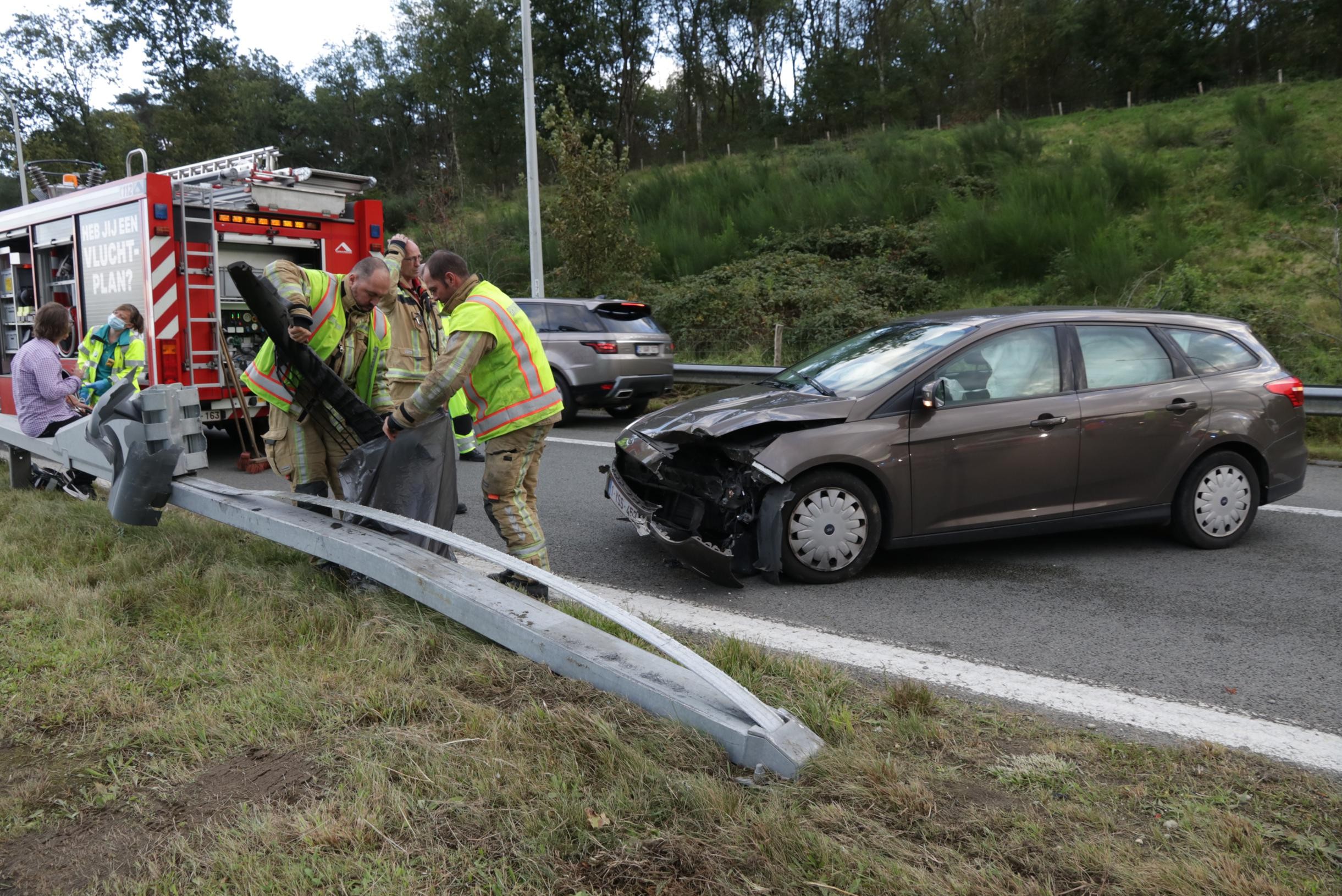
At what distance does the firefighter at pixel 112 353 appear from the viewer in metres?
8.43

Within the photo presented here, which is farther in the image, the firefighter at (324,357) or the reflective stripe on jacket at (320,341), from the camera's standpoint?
the reflective stripe on jacket at (320,341)

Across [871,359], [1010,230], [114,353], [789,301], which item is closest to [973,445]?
[871,359]

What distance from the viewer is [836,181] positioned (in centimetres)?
2512

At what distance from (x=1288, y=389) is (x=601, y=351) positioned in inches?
293

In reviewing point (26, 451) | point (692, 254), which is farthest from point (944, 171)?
A: point (26, 451)

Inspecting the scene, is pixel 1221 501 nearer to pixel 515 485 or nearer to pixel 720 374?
pixel 515 485

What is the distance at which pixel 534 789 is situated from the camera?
264cm

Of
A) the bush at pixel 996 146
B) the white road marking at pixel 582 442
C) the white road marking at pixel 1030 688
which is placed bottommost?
the white road marking at pixel 1030 688

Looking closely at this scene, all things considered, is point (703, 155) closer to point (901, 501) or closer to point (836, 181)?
point (836, 181)

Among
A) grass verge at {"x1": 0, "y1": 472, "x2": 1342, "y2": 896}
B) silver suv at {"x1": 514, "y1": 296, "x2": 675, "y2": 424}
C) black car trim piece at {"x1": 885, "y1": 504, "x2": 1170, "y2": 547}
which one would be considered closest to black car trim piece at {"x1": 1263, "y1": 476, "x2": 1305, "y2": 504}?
black car trim piece at {"x1": 885, "y1": 504, "x2": 1170, "y2": 547}

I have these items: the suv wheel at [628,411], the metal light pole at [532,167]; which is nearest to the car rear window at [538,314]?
the suv wheel at [628,411]

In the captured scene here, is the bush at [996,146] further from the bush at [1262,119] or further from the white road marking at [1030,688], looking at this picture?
the white road marking at [1030,688]

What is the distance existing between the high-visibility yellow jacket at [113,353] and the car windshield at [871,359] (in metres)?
5.88

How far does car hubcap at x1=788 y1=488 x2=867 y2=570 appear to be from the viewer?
206 inches
